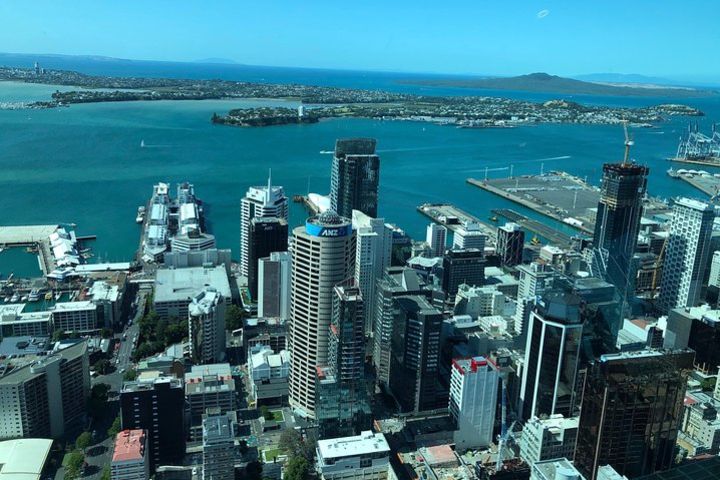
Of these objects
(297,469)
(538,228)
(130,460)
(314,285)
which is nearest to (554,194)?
(538,228)

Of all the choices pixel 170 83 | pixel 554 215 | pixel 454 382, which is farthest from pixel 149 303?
pixel 170 83

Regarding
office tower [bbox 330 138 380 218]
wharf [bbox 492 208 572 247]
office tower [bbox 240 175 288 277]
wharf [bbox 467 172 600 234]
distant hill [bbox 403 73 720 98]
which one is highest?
distant hill [bbox 403 73 720 98]

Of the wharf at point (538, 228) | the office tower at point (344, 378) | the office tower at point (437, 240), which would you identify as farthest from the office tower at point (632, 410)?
the wharf at point (538, 228)

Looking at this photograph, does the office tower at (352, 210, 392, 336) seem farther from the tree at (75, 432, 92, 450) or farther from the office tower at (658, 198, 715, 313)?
the office tower at (658, 198, 715, 313)

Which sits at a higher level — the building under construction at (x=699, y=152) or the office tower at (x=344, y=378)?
the building under construction at (x=699, y=152)

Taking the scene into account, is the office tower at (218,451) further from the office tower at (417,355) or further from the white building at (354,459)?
the office tower at (417,355)

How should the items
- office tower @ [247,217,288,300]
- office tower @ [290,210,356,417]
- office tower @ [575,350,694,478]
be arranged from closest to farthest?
office tower @ [575,350,694,478], office tower @ [290,210,356,417], office tower @ [247,217,288,300]

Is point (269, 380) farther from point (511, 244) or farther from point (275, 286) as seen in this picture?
point (511, 244)

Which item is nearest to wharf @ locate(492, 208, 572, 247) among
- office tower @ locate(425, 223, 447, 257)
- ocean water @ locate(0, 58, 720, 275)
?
ocean water @ locate(0, 58, 720, 275)
